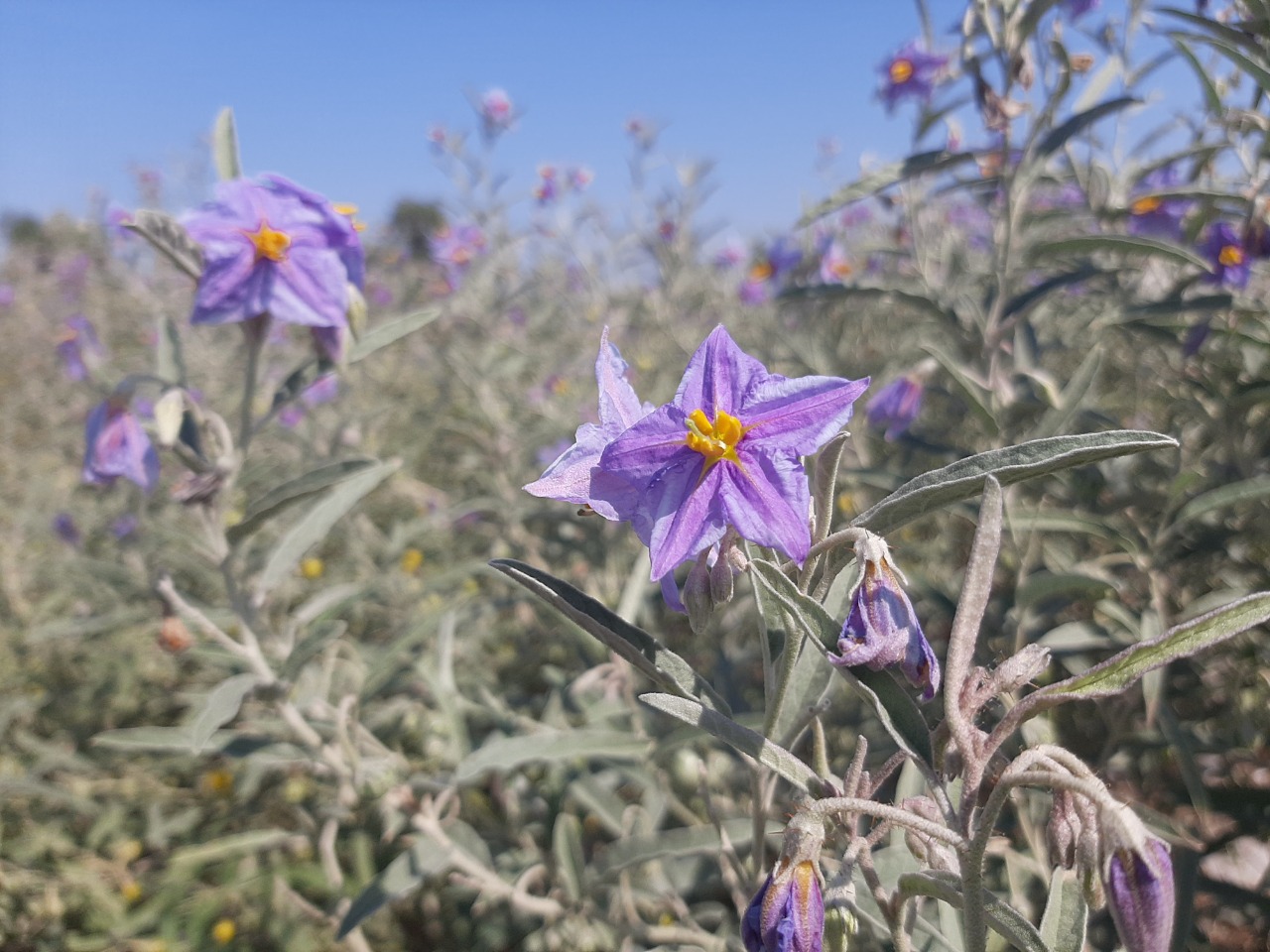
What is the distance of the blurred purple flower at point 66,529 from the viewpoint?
4387 millimetres

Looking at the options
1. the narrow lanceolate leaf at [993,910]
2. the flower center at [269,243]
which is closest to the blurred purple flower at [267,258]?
the flower center at [269,243]

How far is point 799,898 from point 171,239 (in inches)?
68.4

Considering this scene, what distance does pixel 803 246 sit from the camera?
5.76 metres

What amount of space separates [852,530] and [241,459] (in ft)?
4.92

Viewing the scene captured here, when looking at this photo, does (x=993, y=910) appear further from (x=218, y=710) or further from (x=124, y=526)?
(x=124, y=526)

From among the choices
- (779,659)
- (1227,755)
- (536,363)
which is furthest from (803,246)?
(779,659)

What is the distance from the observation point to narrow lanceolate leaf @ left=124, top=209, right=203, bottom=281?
1652 millimetres

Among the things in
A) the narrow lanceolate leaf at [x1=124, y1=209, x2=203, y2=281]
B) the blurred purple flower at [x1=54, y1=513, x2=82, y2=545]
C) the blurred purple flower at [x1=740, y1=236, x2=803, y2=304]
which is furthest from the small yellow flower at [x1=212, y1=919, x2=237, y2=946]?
the blurred purple flower at [x1=740, y1=236, x2=803, y2=304]

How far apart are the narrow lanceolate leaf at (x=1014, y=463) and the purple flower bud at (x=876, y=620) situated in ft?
0.16

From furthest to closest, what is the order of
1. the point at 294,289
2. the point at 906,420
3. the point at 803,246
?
the point at 803,246 → the point at 906,420 → the point at 294,289

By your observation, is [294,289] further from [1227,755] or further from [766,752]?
[1227,755]

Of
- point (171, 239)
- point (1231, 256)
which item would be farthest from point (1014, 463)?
point (1231, 256)

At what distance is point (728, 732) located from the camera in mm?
980

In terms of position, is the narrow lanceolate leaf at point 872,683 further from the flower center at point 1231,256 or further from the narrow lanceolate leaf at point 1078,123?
the flower center at point 1231,256
